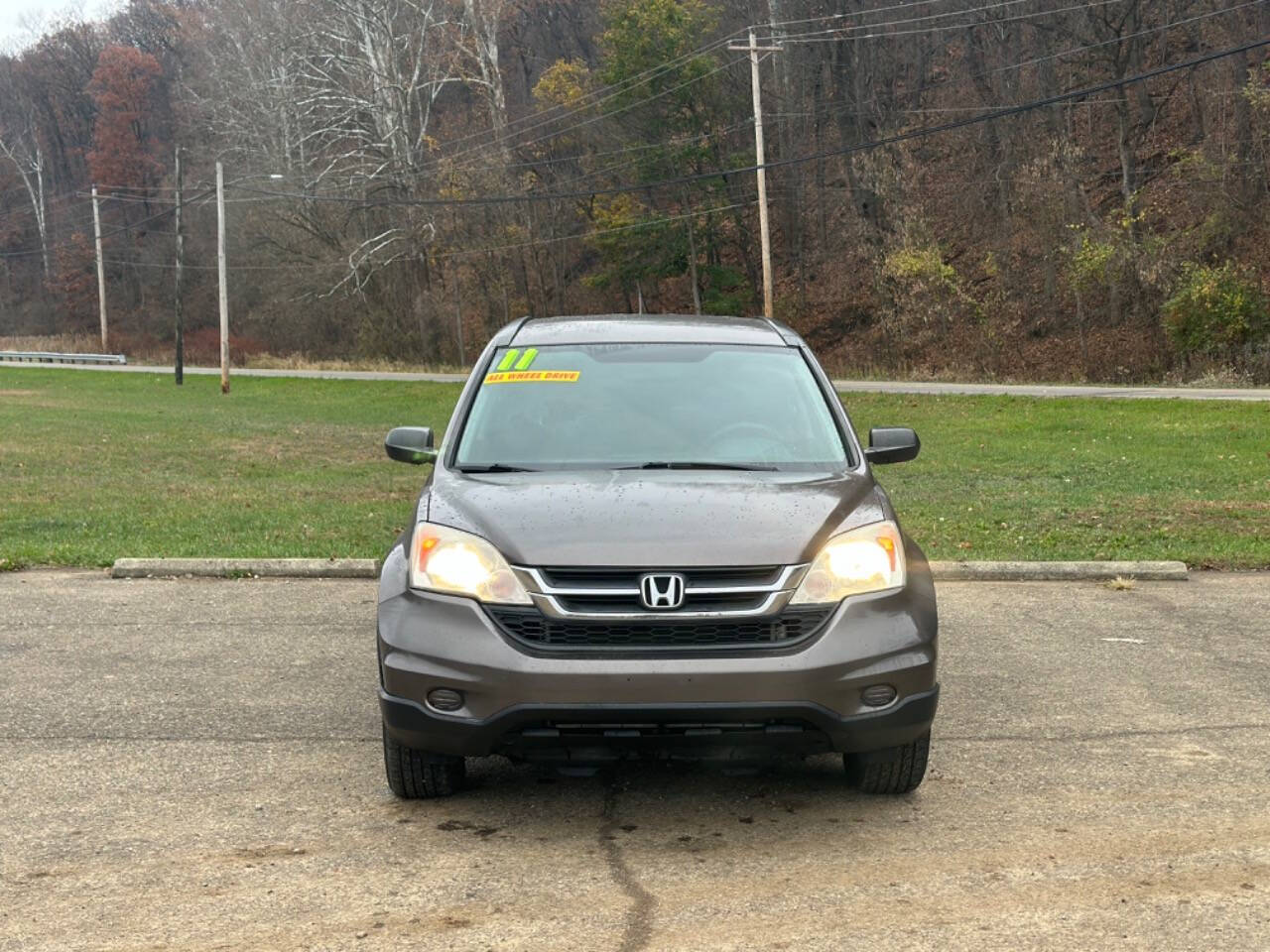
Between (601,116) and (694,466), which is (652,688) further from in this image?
(601,116)

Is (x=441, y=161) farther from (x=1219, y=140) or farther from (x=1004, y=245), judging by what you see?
(x=1219, y=140)

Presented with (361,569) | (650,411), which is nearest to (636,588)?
(650,411)

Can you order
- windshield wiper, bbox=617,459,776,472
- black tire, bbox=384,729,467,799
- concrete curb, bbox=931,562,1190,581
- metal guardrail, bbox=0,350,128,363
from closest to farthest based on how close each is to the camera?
black tire, bbox=384,729,467,799 → windshield wiper, bbox=617,459,776,472 → concrete curb, bbox=931,562,1190,581 → metal guardrail, bbox=0,350,128,363

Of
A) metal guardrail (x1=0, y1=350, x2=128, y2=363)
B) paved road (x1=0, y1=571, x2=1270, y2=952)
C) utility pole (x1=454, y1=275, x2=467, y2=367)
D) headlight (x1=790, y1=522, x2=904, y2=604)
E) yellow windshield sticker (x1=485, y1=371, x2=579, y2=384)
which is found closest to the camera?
paved road (x1=0, y1=571, x2=1270, y2=952)

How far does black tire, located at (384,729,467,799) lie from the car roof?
2090 mm

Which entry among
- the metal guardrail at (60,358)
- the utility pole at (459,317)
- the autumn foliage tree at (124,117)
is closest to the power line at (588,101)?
the utility pole at (459,317)

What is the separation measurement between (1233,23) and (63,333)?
7561 centimetres

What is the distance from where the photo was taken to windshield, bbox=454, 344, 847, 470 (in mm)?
5965

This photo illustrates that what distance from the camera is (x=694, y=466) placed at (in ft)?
19.1

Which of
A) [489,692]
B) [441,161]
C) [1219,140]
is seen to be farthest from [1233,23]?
[489,692]

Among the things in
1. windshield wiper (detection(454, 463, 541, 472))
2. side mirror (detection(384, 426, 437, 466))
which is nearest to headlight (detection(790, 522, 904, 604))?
windshield wiper (detection(454, 463, 541, 472))

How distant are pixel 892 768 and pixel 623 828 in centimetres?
98

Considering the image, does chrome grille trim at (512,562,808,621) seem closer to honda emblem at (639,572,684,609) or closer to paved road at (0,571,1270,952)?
honda emblem at (639,572,684,609)

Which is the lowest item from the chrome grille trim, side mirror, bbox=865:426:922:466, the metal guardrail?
the chrome grille trim
